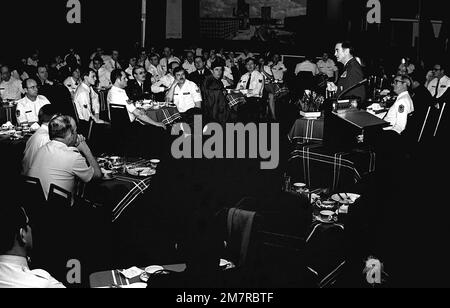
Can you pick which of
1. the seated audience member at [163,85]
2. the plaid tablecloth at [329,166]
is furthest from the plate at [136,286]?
the seated audience member at [163,85]

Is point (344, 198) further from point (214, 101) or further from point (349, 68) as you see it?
point (214, 101)

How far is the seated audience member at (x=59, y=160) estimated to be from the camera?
3742mm

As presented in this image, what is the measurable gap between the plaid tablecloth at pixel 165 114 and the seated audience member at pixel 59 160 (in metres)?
3.39

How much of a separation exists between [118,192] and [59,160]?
473 millimetres

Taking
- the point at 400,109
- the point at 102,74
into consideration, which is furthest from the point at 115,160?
the point at 102,74

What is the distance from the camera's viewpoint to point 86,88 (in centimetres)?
691

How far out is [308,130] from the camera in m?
6.41

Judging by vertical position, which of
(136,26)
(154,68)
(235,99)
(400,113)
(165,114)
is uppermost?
(136,26)

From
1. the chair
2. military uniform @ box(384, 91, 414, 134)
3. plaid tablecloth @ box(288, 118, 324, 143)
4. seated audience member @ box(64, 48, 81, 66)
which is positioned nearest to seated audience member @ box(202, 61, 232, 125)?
plaid tablecloth @ box(288, 118, 324, 143)

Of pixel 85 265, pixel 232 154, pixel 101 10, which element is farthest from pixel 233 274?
pixel 101 10

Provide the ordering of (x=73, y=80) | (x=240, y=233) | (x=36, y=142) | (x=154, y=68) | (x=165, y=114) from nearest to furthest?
(x=240, y=233) → (x=36, y=142) → (x=165, y=114) → (x=73, y=80) → (x=154, y=68)

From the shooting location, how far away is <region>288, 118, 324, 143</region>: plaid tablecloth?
6.32m

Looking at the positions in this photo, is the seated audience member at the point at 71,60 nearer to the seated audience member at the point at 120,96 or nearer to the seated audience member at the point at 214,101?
the seated audience member at the point at 120,96

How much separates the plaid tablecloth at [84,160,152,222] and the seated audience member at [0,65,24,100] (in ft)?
14.8
